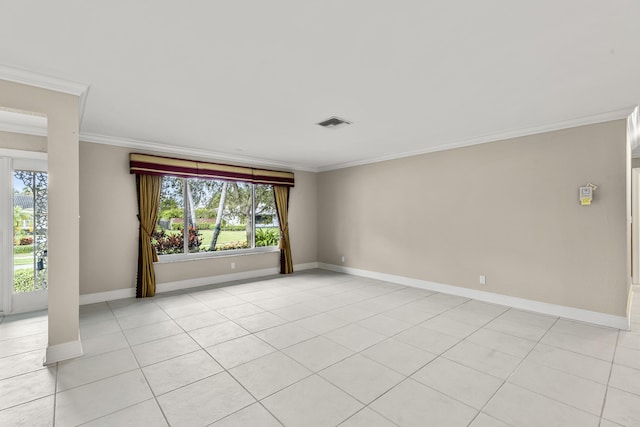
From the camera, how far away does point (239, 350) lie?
9.78 ft

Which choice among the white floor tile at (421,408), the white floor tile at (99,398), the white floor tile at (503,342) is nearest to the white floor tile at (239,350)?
the white floor tile at (99,398)

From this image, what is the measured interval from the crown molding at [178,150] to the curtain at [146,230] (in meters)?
0.51

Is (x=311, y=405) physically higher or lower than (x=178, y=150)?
lower

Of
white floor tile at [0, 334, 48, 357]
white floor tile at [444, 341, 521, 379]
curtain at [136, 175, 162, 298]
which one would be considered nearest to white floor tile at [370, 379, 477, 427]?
white floor tile at [444, 341, 521, 379]

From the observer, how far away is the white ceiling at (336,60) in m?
1.80

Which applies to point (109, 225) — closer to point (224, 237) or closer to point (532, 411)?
point (224, 237)

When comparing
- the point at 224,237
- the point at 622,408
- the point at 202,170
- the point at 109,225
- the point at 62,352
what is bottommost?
the point at 622,408

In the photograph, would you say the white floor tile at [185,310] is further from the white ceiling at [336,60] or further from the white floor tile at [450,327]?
the white floor tile at [450,327]

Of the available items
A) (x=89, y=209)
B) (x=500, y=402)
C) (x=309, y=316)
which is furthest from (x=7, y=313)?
(x=500, y=402)

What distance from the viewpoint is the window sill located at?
525 centimetres

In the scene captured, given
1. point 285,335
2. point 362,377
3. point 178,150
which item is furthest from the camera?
point 178,150

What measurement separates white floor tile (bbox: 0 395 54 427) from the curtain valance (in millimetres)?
3480

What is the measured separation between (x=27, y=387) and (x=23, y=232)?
277 cm

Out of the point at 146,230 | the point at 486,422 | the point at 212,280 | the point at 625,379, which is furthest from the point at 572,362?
the point at 146,230
